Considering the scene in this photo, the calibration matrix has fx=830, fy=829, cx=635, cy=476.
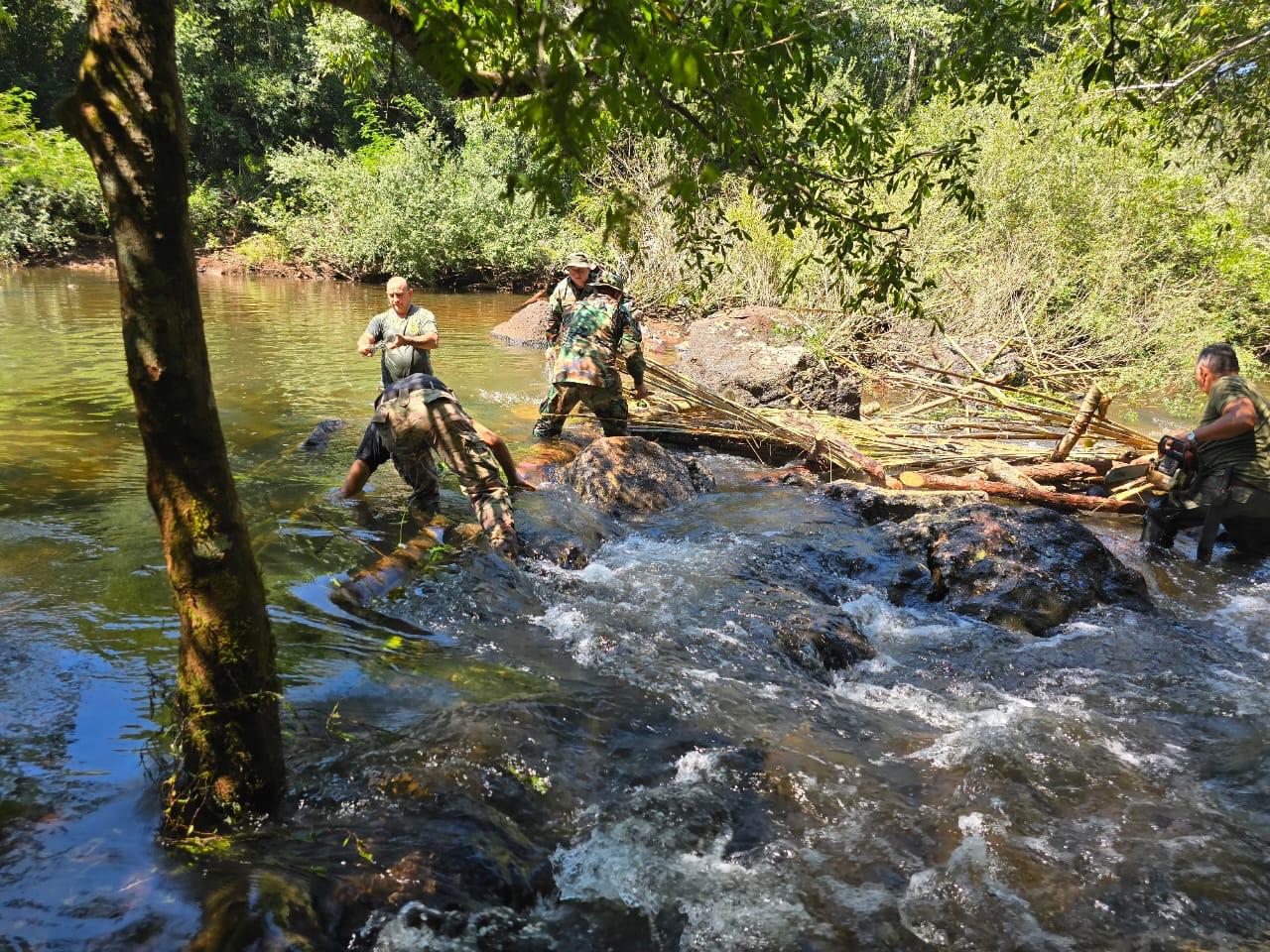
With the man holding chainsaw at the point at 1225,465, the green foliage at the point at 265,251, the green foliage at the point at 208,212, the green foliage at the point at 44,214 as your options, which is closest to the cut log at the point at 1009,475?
the man holding chainsaw at the point at 1225,465

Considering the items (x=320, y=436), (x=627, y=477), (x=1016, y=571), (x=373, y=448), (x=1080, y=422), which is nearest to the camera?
(x=1016, y=571)

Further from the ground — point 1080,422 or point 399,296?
point 399,296

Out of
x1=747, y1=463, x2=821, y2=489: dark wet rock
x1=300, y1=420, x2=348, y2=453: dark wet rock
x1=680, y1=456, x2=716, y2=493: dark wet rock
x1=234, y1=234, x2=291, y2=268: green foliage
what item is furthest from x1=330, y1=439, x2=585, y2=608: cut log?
x1=234, y1=234, x2=291, y2=268: green foliage

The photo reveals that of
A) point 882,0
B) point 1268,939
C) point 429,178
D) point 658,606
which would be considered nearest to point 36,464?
point 658,606

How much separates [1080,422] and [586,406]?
4937mm

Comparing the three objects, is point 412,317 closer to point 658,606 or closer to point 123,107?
point 658,606

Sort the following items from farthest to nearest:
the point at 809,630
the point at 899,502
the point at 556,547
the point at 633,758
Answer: the point at 899,502 < the point at 556,547 < the point at 809,630 < the point at 633,758

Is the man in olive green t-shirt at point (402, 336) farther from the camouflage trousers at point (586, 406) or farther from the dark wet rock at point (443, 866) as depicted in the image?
the dark wet rock at point (443, 866)

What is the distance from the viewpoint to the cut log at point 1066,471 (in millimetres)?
8398

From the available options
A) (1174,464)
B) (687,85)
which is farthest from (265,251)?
(687,85)

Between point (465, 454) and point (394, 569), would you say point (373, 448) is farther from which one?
point (394, 569)

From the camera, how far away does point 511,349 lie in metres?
16.9

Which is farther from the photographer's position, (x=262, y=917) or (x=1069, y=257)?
(x=1069, y=257)

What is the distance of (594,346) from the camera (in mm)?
8359
